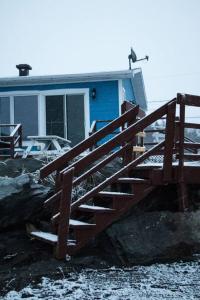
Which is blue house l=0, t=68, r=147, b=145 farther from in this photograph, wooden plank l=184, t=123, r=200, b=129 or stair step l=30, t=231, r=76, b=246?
stair step l=30, t=231, r=76, b=246

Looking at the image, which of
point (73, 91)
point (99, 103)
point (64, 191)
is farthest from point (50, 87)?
point (64, 191)

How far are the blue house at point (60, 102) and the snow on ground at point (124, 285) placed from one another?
9.37 metres

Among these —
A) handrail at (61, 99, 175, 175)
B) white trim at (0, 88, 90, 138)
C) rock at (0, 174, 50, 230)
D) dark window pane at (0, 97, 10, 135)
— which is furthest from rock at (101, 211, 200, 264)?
dark window pane at (0, 97, 10, 135)

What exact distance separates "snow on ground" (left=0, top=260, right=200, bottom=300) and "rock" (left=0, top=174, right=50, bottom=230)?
1.44 m

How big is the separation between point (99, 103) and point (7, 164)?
614 cm

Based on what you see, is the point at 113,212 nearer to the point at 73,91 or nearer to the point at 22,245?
the point at 22,245

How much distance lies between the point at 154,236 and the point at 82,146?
74.1 inches

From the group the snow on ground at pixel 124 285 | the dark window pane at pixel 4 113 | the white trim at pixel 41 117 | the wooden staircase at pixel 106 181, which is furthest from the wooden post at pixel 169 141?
the dark window pane at pixel 4 113

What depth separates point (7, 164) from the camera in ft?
30.0

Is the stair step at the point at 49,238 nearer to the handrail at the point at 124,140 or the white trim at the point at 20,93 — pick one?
the handrail at the point at 124,140

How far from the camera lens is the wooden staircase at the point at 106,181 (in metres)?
5.43

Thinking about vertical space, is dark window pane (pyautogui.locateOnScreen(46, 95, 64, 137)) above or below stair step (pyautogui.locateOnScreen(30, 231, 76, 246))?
above

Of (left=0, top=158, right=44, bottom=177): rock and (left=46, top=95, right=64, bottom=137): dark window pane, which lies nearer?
(left=0, top=158, right=44, bottom=177): rock

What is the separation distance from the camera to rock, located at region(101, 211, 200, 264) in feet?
19.0
